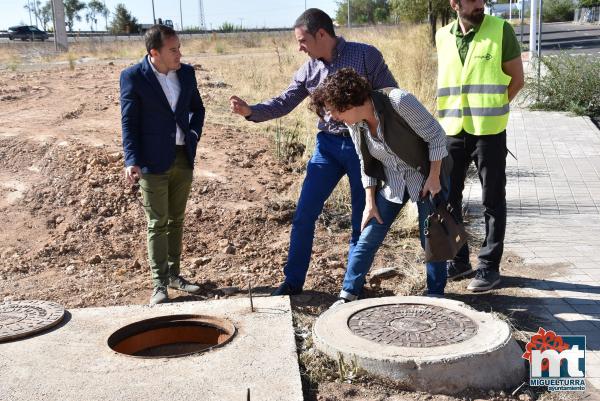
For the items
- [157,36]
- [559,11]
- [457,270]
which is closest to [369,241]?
[457,270]

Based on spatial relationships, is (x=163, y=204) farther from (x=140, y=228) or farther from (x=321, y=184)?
(x=140, y=228)

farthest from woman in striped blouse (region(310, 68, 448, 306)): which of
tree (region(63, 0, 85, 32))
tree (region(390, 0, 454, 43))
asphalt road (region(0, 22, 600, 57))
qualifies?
tree (region(63, 0, 85, 32))

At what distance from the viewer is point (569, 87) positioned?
1417 centimetres

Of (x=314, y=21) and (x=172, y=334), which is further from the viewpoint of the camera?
(x=314, y=21)

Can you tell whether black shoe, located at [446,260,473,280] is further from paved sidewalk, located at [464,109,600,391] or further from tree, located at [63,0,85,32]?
tree, located at [63,0,85,32]

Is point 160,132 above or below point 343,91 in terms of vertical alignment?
below

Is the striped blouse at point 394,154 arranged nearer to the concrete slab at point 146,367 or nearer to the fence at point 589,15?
the concrete slab at point 146,367

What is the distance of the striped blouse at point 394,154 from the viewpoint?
4371 millimetres

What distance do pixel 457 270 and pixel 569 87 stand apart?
9.66 metres

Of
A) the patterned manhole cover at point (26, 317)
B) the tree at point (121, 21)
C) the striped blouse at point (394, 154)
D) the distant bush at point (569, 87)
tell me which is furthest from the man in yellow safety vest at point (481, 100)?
the tree at point (121, 21)

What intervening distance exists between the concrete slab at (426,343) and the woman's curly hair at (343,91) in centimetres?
121

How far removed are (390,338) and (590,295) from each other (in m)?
1.90

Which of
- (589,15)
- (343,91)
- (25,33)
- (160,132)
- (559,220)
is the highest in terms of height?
(25,33)

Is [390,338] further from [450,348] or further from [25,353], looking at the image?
[25,353]
